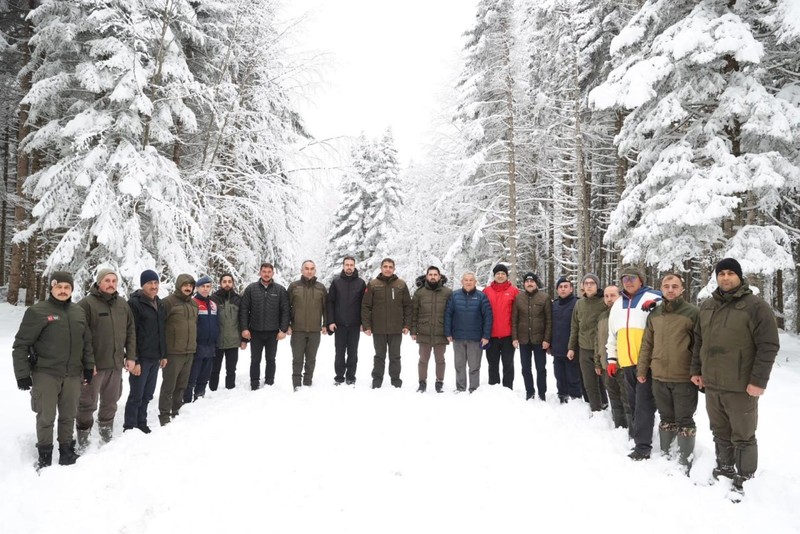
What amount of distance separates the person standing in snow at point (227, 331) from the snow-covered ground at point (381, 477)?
1758 millimetres

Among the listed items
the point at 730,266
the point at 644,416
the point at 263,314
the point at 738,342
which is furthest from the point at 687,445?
the point at 263,314

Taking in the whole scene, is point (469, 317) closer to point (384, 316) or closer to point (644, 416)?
point (384, 316)

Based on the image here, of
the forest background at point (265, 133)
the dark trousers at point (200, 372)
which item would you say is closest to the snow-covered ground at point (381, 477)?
the dark trousers at point (200, 372)

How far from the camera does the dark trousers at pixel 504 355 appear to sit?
8.25m

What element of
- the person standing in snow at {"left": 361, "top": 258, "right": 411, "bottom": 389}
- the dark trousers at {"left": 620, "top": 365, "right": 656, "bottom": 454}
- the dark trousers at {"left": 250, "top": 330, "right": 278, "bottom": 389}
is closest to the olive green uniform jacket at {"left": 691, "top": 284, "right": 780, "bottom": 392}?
the dark trousers at {"left": 620, "top": 365, "right": 656, "bottom": 454}

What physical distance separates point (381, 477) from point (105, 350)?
3731 mm

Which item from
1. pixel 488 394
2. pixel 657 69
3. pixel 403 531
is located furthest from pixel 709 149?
pixel 403 531

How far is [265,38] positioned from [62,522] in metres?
11.3

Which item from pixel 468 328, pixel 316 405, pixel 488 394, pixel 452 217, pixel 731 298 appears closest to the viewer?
pixel 731 298

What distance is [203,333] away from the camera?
7629mm

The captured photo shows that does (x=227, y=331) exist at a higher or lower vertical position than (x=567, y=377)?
higher

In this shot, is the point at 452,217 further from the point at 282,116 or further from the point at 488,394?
the point at 488,394

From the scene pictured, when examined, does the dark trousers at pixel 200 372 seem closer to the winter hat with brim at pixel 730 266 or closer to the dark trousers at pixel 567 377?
the dark trousers at pixel 567 377

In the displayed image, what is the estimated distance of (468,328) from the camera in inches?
320
